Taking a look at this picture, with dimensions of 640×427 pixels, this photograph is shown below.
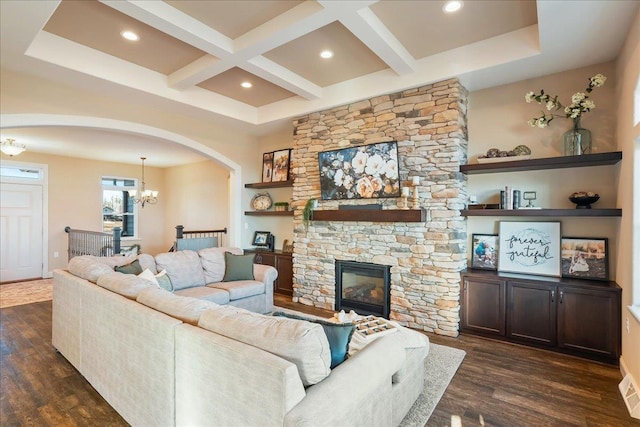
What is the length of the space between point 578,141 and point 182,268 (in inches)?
192

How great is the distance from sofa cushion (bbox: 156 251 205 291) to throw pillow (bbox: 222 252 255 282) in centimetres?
34

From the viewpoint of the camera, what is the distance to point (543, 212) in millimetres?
3582

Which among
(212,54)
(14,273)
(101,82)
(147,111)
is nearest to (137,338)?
(212,54)

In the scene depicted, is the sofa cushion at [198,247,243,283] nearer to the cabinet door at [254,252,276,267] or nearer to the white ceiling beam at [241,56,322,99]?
the cabinet door at [254,252,276,267]

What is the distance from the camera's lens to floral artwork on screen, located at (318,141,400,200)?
4453 mm

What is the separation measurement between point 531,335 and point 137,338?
12.7 ft

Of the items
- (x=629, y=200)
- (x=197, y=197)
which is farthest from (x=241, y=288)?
(x=197, y=197)

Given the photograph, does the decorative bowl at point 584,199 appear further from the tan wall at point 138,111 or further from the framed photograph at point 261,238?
the tan wall at point 138,111

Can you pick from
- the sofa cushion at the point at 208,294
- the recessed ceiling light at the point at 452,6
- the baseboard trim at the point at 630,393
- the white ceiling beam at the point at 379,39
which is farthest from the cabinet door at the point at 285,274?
the baseboard trim at the point at 630,393

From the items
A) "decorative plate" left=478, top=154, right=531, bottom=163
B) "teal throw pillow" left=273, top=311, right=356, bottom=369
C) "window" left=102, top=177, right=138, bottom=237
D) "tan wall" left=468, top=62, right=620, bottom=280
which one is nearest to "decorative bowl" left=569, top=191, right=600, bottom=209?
"tan wall" left=468, top=62, right=620, bottom=280

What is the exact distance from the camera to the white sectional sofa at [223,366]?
4.66 ft

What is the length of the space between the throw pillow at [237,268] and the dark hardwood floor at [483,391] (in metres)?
1.95

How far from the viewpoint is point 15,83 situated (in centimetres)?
369

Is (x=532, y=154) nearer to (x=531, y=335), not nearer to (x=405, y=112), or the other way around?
(x=405, y=112)
